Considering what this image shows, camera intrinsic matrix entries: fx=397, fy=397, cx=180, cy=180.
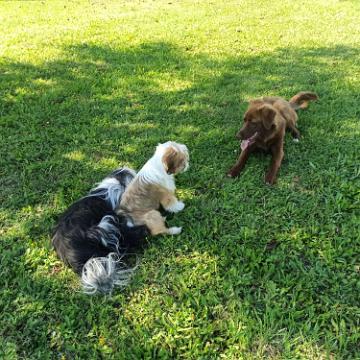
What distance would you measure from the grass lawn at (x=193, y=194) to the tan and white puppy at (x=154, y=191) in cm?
18

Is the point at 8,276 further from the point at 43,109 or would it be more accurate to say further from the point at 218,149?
the point at 43,109

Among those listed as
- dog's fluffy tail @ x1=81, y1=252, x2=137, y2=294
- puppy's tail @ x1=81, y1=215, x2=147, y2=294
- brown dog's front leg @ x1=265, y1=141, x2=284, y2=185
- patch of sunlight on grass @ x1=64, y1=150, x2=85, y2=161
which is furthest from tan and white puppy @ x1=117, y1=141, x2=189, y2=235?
patch of sunlight on grass @ x1=64, y1=150, x2=85, y2=161

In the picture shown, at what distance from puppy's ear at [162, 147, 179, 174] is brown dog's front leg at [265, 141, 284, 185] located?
1.05m

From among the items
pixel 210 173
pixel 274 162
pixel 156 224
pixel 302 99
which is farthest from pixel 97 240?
pixel 302 99

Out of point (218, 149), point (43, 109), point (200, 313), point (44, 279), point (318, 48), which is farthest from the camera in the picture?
point (318, 48)

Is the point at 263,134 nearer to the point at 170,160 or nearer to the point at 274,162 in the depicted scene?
the point at 274,162

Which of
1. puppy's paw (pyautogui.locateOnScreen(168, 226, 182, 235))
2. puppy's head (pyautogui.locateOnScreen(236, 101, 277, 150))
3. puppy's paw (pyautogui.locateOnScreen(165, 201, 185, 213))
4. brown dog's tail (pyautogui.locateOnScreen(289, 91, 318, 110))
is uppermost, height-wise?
puppy's head (pyautogui.locateOnScreen(236, 101, 277, 150))

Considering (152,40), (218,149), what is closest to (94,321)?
(218,149)

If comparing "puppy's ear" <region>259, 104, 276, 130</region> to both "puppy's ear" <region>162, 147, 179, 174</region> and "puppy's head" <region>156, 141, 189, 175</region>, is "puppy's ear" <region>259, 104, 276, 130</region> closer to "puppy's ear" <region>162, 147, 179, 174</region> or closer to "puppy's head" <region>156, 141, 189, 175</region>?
"puppy's head" <region>156, 141, 189, 175</region>

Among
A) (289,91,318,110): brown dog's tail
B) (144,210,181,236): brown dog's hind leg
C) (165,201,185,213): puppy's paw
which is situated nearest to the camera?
(144,210,181,236): brown dog's hind leg

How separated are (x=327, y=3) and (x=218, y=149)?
8.08 meters

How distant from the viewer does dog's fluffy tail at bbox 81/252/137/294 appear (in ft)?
Answer: 9.96

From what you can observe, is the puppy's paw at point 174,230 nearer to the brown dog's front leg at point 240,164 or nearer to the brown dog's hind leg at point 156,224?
the brown dog's hind leg at point 156,224

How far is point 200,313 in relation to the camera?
2.89 meters
